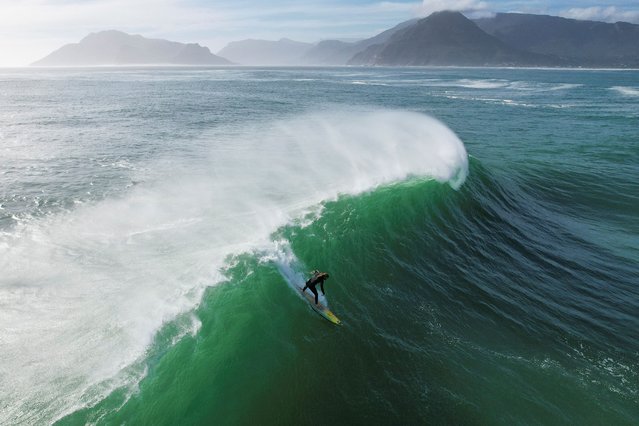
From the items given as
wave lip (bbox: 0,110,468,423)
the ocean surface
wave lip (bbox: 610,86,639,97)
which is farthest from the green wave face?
wave lip (bbox: 610,86,639,97)

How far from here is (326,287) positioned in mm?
15344

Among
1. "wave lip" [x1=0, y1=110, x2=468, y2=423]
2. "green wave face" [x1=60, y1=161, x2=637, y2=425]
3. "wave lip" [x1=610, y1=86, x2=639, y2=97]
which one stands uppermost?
"wave lip" [x1=610, y1=86, x2=639, y2=97]

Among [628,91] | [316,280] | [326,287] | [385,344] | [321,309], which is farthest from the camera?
[628,91]

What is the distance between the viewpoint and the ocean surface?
10.6m

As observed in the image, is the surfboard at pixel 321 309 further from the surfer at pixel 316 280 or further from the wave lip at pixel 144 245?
the wave lip at pixel 144 245

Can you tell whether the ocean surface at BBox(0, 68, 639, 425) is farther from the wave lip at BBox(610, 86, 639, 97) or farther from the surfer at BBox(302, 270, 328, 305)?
the wave lip at BBox(610, 86, 639, 97)

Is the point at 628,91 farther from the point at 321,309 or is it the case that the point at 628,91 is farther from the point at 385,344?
the point at 321,309

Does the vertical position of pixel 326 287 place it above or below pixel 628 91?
below

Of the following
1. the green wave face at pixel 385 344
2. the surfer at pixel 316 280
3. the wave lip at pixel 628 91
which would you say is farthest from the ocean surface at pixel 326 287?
the wave lip at pixel 628 91

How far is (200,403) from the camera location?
10383 mm

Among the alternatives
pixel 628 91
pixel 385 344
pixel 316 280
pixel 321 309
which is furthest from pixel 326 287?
pixel 628 91

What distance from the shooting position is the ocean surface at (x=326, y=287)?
1061 cm

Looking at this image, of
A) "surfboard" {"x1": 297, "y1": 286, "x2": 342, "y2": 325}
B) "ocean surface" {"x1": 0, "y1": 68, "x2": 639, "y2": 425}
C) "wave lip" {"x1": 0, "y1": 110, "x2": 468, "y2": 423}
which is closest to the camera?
"ocean surface" {"x1": 0, "y1": 68, "x2": 639, "y2": 425}

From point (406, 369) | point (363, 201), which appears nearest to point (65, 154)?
point (363, 201)
